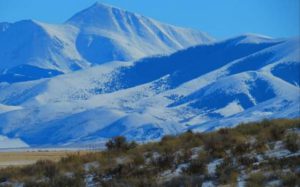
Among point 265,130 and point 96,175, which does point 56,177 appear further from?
point 265,130

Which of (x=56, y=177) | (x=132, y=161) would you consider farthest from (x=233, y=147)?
(x=56, y=177)

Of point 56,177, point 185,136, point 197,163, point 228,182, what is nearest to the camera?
point 228,182

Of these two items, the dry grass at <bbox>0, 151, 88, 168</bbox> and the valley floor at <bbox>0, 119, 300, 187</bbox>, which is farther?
the dry grass at <bbox>0, 151, 88, 168</bbox>

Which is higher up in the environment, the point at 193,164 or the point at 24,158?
the point at 24,158

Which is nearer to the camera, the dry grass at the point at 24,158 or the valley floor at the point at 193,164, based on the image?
the valley floor at the point at 193,164

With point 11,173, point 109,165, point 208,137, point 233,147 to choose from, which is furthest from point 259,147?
point 11,173

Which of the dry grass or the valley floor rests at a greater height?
the dry grass

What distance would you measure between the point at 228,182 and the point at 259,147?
12.7 feet

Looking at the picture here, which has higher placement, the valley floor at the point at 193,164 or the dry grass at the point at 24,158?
the dry grass at the point at 24,158

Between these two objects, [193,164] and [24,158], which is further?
[24,158]

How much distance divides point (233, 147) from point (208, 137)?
222 centimetres

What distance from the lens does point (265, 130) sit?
28.0 metres

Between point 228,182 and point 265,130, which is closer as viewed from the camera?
point 228,182

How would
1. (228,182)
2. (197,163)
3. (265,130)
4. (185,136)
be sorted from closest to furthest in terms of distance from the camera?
(228,182) → (197,163) → (265,130) → (185,136)
